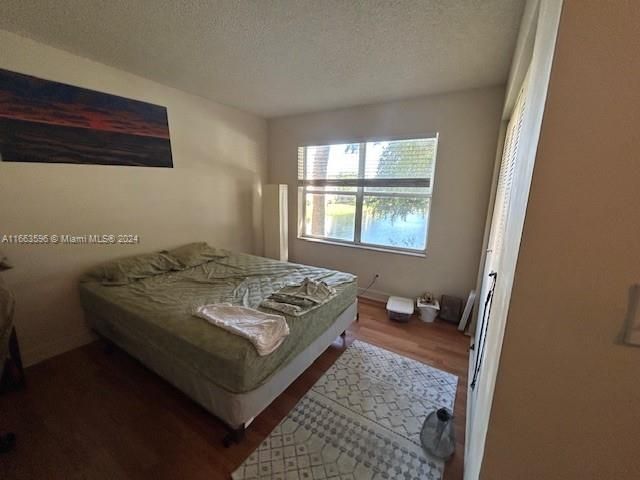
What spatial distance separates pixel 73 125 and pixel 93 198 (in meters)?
0.59

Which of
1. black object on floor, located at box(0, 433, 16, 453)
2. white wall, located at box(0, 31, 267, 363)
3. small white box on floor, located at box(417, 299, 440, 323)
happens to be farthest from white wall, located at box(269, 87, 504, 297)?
black object on floor, located at box(0, 433, 16, 453)

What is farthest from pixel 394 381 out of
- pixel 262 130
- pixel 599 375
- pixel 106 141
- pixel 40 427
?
pixel 262 130

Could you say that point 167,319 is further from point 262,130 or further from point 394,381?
point 262,130

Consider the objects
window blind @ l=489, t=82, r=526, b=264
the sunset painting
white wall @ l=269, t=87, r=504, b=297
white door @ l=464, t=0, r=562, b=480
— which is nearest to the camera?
white door @ l=464, t=0, r=562, b=480

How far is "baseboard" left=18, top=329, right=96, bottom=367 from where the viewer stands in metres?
2.00

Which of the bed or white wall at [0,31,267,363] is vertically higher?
white wall at [0,31,267,363]

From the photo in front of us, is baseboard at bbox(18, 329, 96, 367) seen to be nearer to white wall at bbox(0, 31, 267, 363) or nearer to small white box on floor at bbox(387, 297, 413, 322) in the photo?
white wall at bbox(0, 31, 267, 363)

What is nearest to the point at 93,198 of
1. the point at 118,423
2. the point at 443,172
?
the point at 118,423

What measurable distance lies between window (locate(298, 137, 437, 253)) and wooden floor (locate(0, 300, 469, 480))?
60.9 inches

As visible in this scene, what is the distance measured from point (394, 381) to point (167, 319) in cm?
168

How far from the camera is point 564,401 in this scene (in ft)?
1.77

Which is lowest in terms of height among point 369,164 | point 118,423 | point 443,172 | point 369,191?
point 118,423

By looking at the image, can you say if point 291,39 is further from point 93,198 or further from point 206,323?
point 93,198

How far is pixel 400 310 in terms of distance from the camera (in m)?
2.78
